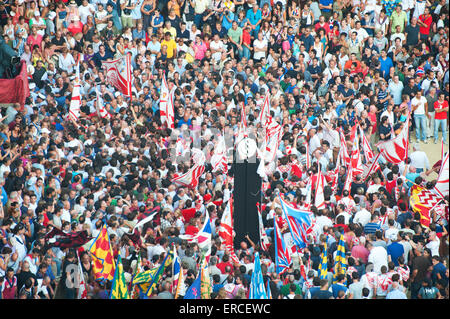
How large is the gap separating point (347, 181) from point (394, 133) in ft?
8.50

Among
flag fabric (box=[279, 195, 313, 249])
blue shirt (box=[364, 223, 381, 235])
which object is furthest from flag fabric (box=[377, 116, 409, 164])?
flag fabric (box=[279, 195, 313, 249])

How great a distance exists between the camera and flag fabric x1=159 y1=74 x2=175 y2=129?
75.9 feet

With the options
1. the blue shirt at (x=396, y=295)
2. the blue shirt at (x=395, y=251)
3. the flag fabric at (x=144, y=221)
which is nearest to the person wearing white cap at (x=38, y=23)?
the flag fabric at (x=144, y=221)

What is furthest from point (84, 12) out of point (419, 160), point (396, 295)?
point (396, 295)

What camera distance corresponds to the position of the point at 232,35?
84.1 feet

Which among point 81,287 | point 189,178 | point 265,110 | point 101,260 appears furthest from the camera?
point 265,110

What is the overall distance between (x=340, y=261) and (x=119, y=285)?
147 inches

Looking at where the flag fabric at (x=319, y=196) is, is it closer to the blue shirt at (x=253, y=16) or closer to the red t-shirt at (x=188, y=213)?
the red t-shirt at (x=188, y=213)

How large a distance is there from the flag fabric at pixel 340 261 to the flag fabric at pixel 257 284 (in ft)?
4.86

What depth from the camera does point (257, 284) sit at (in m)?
17.3

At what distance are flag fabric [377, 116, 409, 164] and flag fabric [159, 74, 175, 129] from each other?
458cm

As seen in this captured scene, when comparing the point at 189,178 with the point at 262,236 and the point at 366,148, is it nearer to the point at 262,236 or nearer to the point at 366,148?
the point at 262,236
